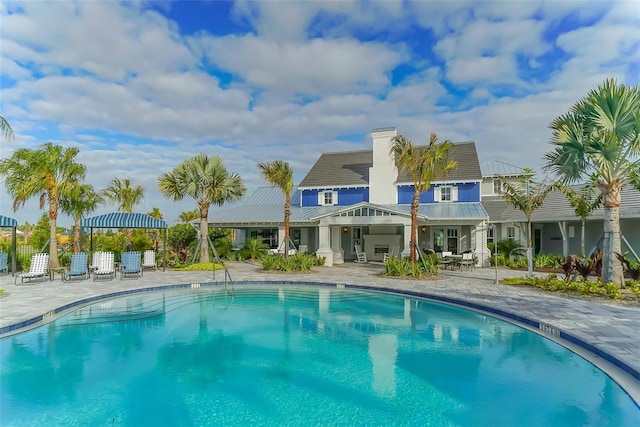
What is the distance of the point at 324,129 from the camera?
30.1 m

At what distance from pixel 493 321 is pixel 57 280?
17930 mm

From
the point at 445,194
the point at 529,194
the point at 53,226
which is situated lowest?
the point at 53,226

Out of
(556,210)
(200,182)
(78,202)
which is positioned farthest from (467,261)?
(78,202)

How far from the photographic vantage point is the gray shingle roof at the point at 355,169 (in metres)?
25.7

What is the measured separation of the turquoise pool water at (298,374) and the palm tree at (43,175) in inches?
392

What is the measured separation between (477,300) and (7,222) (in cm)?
2155

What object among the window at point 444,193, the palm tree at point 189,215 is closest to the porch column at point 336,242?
the window at point 444,193

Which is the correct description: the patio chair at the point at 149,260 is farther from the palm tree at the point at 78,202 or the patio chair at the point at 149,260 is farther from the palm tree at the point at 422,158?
the palm tree at the point at 422,158

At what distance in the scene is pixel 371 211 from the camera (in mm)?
22219

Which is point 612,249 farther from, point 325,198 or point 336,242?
point 325,198

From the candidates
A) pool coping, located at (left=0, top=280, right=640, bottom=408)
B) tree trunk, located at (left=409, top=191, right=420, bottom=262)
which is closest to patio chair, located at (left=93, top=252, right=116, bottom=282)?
pool coping, located at (left=0, top=280, right=640, bottom=408)

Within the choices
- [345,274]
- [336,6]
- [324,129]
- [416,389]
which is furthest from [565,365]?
[324,129]

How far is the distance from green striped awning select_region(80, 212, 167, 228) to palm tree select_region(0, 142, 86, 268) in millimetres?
2098

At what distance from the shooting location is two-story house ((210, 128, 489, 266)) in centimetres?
2252
